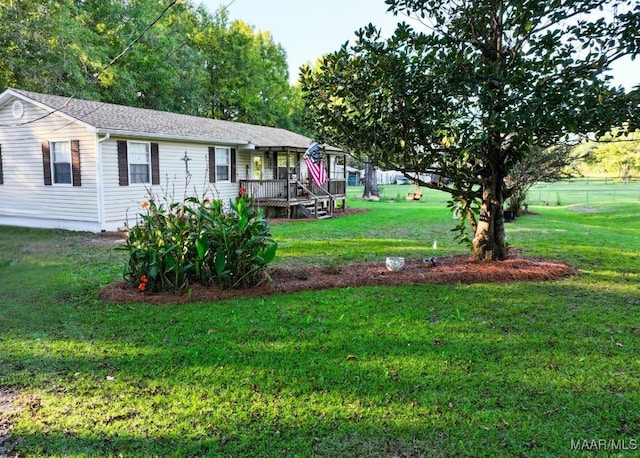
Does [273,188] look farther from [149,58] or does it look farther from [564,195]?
[564,195]

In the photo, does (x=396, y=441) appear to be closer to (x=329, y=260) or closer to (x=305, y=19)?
(x=329, y=260)

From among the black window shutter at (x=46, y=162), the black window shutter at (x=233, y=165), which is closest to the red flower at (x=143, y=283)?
the black window shutter at (x=46, y=162)

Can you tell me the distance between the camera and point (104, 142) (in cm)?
1187

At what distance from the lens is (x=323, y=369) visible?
3.53m

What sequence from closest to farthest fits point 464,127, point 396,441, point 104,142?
point 396,441 < point 464,127 < point 104,142

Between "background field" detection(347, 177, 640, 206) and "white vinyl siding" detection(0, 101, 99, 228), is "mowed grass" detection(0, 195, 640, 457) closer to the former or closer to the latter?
"white vinyl siding" detection(0, 101, 99, 228)

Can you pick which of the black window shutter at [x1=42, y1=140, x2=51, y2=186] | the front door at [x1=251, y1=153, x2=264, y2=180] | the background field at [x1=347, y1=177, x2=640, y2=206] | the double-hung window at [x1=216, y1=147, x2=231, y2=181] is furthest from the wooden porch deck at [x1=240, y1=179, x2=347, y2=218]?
the background field at [x1=347, y1=177, x2=640, y2=206]

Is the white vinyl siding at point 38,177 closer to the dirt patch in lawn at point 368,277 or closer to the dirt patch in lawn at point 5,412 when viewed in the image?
the dirt patch in lawn at point 368,277

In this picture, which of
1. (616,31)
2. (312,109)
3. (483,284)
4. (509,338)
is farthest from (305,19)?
(509,338)

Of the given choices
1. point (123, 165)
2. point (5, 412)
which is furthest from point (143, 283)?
point (123, 165)

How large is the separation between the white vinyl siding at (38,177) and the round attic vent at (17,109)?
0.39 ft

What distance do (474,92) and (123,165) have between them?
10182 mm

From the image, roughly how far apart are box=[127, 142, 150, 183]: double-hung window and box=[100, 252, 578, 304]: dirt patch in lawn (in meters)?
7.60

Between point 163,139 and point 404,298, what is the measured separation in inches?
417
